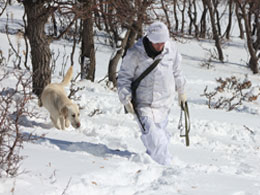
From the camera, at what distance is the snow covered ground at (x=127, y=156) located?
3.22m

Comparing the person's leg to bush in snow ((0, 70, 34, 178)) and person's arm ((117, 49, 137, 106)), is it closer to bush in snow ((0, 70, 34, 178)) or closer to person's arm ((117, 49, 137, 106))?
person's arm ((117, 49, 137, 106))

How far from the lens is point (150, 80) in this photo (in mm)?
4543

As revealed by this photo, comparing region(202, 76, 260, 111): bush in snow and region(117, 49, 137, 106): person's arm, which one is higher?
region(117, 49, 137, 106): person's arm

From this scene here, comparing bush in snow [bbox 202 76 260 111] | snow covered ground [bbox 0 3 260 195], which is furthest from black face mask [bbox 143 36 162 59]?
bush in snow [bbox 202 76 260 111]

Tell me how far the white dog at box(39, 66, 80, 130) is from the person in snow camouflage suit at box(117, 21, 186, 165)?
150 cm

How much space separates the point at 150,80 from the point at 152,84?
0.18 ft

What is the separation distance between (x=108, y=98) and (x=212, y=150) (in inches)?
131

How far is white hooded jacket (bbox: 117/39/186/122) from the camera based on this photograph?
14.7 feet

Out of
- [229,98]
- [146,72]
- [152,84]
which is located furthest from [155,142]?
[229,98]

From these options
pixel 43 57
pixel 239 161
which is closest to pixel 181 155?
pixel 239 161

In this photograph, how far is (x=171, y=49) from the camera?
467 cm

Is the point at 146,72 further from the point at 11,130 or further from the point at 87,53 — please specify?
the point at 87,53

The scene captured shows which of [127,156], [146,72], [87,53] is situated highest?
[146,72]

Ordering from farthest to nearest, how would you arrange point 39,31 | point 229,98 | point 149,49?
point 229,98, point 39,31, point 149,49
